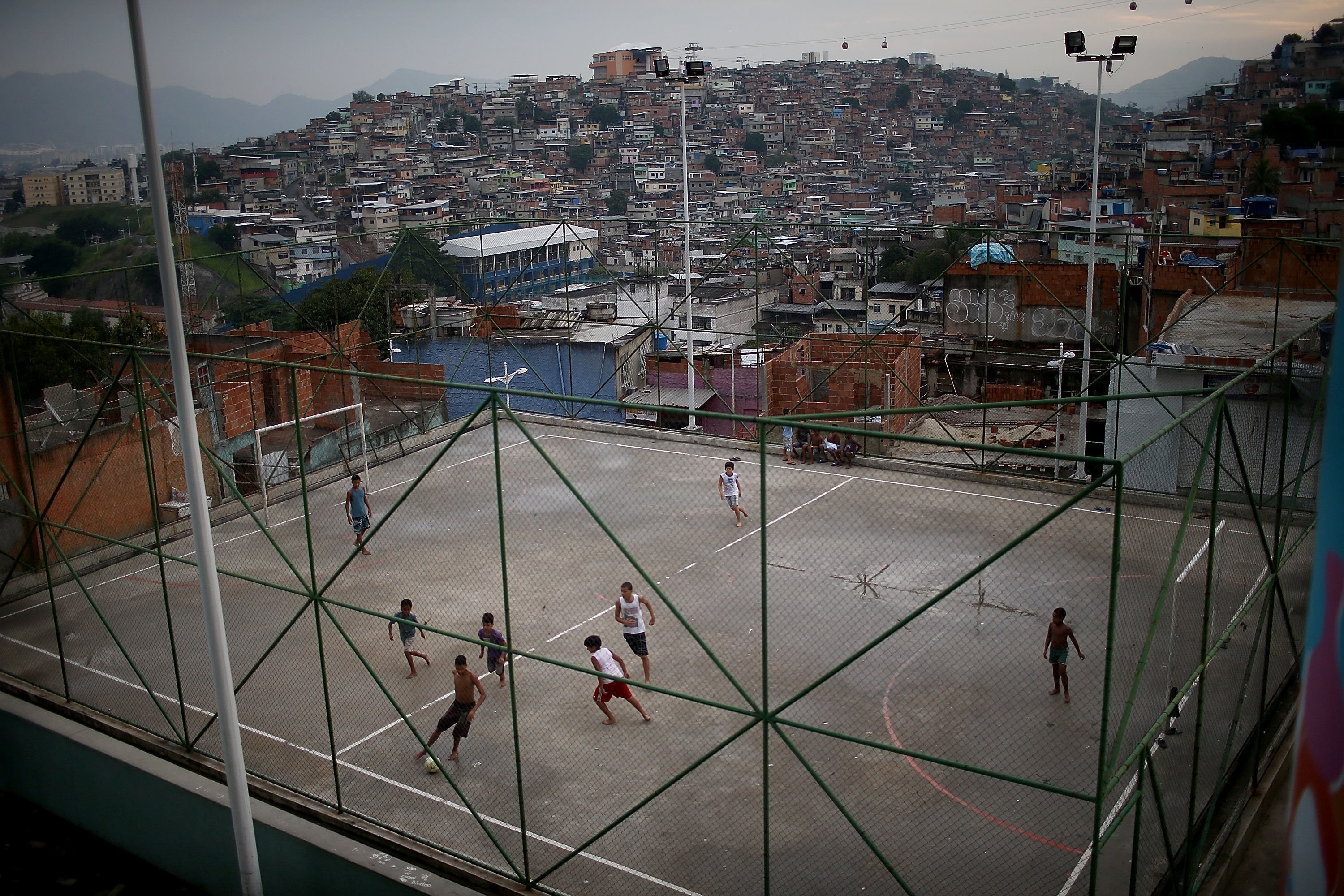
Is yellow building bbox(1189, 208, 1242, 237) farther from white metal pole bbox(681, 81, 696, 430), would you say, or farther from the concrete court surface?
the concrete court surface

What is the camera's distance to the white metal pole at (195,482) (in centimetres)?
652

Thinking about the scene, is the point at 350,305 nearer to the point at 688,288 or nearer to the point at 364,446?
Answer: the point at 688,288

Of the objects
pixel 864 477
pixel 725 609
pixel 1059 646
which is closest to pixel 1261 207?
pixel 864 477

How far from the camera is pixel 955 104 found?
119250 mm

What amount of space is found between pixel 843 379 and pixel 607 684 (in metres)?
10.2

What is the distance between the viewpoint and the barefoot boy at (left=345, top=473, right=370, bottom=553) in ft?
47.5

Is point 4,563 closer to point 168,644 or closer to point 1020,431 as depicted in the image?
point 168,644

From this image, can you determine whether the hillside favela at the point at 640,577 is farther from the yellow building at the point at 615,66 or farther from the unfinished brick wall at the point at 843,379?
the yellow building at the point at 615,66

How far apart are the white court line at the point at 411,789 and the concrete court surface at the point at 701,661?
0.09ft

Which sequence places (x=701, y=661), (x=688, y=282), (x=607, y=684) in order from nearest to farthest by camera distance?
(x=607, y=684), (x=701, y=661), (x=688, y=282)

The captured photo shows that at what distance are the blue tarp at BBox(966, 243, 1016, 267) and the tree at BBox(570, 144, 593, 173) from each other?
3398 inches

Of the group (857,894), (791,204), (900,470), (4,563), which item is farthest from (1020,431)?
(791,204)

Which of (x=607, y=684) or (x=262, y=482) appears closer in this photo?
(x=607, y=684)

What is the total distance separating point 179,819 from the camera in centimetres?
919
